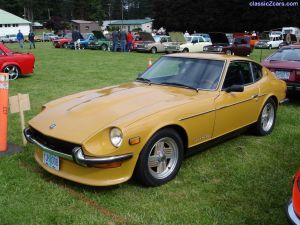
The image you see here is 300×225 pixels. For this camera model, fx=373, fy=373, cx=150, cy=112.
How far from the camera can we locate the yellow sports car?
387cm

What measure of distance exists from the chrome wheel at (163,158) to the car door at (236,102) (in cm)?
82

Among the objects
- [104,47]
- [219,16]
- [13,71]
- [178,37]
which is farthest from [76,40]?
[219,16]

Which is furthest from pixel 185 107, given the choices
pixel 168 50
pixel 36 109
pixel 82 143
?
pixel 168 50

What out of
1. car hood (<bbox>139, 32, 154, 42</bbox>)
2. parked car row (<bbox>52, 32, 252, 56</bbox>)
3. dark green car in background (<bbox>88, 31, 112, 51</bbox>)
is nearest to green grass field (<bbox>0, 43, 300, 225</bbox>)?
parked car row (<bbox>52, 32, 252, 56</bbox>)

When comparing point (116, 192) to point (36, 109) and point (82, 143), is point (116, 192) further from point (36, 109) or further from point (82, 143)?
point (36, 109)

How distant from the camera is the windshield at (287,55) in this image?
29.3 ft

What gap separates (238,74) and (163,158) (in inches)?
82.5

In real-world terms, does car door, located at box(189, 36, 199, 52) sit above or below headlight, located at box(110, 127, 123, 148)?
below

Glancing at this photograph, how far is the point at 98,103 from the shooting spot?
15.1ft

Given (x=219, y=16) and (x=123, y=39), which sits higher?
(x=219, y=16)

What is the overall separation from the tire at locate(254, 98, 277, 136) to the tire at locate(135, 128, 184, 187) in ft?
7.11

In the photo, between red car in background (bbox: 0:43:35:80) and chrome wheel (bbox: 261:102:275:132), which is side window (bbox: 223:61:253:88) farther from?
red car in background (bbox: 0:43:35:80)

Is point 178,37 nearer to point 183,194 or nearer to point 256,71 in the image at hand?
point 256,71

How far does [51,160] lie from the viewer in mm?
4195
